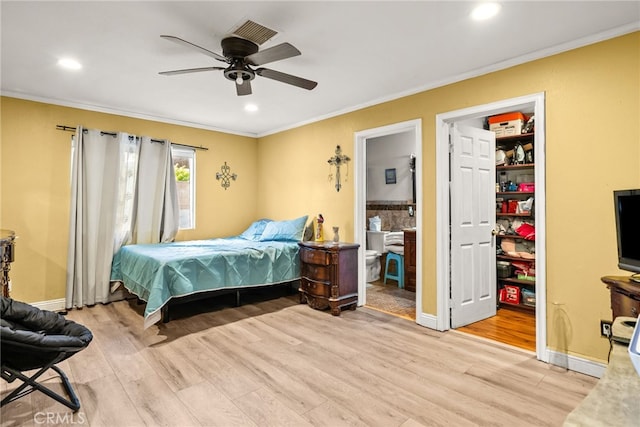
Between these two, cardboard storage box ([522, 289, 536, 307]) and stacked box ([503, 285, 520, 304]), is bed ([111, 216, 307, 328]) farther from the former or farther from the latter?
cardboard storage box ([522, 289, 536, 307])

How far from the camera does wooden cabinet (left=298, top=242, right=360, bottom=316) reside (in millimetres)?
3764

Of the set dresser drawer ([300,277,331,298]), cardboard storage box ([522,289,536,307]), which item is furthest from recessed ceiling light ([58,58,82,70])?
cardboard storage box ([522,289,536,307])

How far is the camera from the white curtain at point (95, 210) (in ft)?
12.8

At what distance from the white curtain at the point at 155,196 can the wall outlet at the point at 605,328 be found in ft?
15.2

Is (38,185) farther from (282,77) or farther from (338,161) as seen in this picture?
(338,161)

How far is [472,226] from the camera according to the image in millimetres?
3453

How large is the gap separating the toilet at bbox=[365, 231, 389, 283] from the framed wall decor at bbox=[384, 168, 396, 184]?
87cm

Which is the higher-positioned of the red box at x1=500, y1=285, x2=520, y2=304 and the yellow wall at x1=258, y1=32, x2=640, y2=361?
the yellow wall at x1=258, y1=32, x2=640, y2=361

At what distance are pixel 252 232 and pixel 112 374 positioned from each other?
9.23 feet

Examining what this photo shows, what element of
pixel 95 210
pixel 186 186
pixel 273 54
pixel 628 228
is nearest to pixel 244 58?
pixel 273 54

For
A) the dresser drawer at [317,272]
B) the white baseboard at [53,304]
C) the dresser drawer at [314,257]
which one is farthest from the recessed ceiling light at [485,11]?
the white baseboard at [53,304]

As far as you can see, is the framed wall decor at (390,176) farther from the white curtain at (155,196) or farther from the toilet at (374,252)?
the white curtain at (155,196)

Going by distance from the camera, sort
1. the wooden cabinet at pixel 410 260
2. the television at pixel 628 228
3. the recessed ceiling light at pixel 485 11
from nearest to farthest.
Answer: the television at pixel 628 228 → the recessed ceiling light at pixel 485 11 → the wooden cabinet at pixel 410 260

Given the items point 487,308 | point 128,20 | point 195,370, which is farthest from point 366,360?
point 128,20
